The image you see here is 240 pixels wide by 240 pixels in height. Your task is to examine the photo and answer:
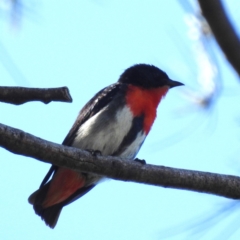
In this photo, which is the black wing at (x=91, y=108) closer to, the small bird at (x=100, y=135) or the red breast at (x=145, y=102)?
the small bird at (x=100, y=135)

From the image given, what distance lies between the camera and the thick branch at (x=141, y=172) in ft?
7.75

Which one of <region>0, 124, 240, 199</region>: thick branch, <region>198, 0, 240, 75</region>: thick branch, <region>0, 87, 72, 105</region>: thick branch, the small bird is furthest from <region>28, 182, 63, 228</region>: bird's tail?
<region>198, 0, 240, 75</region>: thick branch

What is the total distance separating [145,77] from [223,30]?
3860 mm

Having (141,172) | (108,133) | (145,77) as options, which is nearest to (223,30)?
(141,172)

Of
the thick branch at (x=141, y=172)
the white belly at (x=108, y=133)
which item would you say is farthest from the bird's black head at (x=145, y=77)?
the thick branch at (x=141, y=172)

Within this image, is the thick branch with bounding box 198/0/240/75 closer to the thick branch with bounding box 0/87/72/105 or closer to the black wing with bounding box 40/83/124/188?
the thick branch with bounding box 0/87/72/105

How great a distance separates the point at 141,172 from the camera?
258 cm

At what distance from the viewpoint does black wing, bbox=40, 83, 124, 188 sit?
4.41 m

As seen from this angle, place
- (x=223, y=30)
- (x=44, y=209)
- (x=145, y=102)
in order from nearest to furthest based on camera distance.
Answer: (x=223, y=30)
(x=44, y=209)
(x=145, y=102)

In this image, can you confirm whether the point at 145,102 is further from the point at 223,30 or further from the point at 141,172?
the point at 223,30

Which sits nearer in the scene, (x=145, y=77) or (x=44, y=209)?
(x=44, y=209)

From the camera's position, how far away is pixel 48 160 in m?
2.28

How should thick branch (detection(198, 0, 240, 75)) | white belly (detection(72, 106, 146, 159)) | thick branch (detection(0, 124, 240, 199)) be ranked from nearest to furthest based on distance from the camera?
1. thick branch (detection(198, 0, 240, 75))
2. thick branch (detection(0, 124, 240, 199))
3. white belly (detection(72, 106, 146, 159))

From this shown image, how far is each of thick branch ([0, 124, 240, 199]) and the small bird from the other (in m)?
1.32
